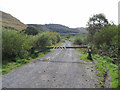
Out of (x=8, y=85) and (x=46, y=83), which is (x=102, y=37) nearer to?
(x=46, y=83)

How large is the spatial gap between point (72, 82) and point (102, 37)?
14274mm

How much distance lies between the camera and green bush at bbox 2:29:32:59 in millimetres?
9305

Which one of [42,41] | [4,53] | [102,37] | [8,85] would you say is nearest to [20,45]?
[4,53]

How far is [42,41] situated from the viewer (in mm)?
18484

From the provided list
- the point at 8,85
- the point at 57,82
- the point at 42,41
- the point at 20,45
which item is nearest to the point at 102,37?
the point at 42,41

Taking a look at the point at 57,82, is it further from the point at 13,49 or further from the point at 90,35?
the point at 90,35

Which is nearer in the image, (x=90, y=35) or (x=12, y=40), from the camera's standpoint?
(x=12, y=40)

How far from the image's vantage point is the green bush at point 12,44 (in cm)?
930

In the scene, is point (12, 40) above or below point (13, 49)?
above

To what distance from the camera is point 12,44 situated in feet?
32.1

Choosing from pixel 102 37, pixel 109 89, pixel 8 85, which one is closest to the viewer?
pixel 109 89

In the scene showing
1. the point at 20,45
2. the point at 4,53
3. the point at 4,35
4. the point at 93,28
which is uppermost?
the point at 93,28

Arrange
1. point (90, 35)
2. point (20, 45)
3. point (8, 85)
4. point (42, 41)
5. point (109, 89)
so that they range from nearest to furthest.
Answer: point (109, 89)
point (8, 85)
point (20, 45)
point (42, 41)
point (90, 35)

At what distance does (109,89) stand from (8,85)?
15.1 ft
